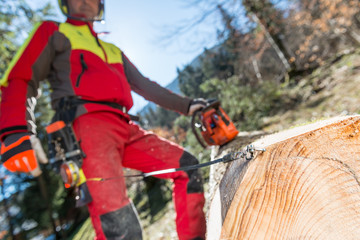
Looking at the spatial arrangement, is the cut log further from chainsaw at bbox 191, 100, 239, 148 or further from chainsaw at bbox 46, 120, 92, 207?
chainsaw at bbox 191, 100, 239, 148

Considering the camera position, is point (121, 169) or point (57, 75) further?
point (57, 75)

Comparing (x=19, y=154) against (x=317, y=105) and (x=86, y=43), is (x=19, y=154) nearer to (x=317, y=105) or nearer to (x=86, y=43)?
(x=86, y=43)

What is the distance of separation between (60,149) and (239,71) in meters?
5.91

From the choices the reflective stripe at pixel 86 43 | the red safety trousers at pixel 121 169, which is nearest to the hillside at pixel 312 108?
the red safety trousers at pixel 121 169

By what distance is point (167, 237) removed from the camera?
2895 millimetres

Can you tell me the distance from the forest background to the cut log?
1.65 metres

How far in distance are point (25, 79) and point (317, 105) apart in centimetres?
574

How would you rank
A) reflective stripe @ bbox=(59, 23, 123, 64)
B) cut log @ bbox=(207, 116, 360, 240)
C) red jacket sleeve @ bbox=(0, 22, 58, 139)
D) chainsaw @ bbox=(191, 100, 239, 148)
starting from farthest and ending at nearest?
1. chainsaw @ bbox=(191, 100, 239, 148)
2. reflective stripe @ bbox=(59, 23, 123, 64)
3. red jacket sleeve @ bbox=(0, 22, 58, 139)
4. cut log @ bbox=(207, 116, 360, 240)

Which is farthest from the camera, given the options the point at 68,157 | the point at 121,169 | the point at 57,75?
the point at 57,75

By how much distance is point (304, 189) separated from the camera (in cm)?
71

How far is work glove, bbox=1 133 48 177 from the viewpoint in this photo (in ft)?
3.77

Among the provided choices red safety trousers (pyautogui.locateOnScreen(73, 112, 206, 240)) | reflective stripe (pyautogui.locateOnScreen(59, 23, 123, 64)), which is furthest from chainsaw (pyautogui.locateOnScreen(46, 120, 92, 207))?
reflective stripe (pyautogui.locateOnScreen(59, 23, 123, 64))

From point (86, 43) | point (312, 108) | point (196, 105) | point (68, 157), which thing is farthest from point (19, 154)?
point (312, 108)

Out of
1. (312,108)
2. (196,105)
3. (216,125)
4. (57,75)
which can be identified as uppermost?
(57,75)
